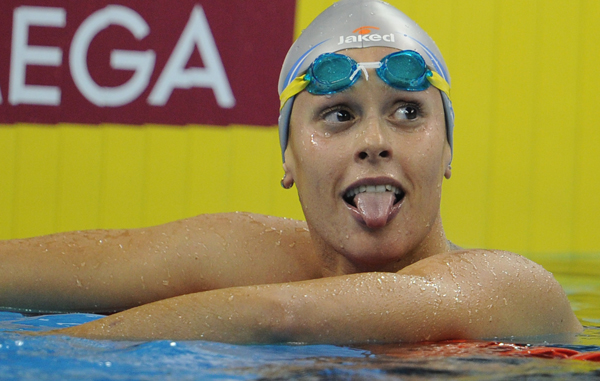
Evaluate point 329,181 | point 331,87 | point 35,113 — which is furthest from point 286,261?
point 35,113

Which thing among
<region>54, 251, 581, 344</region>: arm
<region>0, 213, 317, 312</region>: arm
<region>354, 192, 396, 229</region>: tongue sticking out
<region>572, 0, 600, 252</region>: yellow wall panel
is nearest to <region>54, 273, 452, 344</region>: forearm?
<region>54, 251, 581, 344</region>: arm

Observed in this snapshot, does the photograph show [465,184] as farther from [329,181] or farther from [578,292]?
[329,181]

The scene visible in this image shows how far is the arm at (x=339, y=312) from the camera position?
168 cm

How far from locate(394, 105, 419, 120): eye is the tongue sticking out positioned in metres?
0.23

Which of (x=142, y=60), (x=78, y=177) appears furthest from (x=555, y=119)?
(x=78, y=177)

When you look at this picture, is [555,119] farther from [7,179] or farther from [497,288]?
[7,179]

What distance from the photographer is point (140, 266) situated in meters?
2.44

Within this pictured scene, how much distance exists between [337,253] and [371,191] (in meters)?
0.29

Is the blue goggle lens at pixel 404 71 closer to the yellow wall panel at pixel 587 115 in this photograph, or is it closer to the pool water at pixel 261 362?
the pool water at pixel 261 362

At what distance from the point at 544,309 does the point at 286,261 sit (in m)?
0.81

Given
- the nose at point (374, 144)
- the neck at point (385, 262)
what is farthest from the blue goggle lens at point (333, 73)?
the neck at point (385, 262)

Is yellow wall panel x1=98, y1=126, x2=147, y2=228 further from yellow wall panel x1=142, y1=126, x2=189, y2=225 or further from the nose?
the nose

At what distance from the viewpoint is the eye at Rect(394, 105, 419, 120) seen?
80.7 inches

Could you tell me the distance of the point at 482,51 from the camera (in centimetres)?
511
